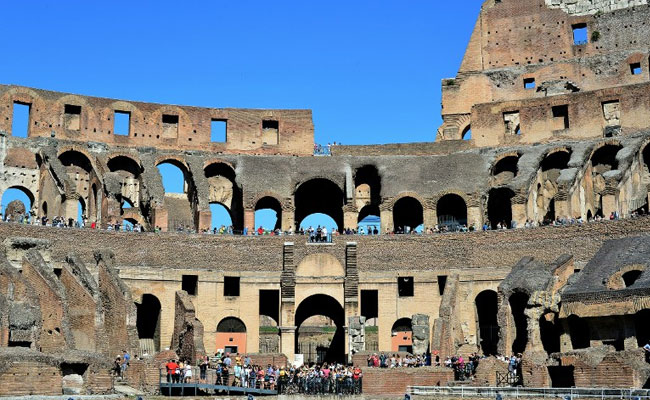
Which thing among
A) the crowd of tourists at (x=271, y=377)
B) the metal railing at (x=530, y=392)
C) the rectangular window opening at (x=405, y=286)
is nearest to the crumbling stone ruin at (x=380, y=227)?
the rectangular window opening at (x=405, y=286)

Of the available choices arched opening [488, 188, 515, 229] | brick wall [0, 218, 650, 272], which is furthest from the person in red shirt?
arched opening [488, 188, 515, 229]

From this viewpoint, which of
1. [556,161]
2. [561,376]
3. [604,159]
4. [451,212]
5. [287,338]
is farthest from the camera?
[451,212]

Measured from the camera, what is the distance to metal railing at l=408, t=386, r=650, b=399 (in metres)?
27.3

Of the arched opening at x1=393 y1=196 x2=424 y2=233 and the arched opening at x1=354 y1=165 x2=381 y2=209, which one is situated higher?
the arched opening at x1=354 y1=165 x2=381 y2=209

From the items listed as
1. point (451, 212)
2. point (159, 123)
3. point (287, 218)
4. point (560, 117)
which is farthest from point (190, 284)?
point (560, 117)

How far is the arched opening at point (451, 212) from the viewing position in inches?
2089

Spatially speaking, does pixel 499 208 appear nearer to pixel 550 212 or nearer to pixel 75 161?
pixel 550 212

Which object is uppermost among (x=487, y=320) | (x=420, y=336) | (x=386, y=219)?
(x=386, y=219)

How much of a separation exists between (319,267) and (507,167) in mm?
14256

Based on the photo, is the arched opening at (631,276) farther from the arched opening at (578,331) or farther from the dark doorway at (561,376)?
the dark doorway at (561,376)

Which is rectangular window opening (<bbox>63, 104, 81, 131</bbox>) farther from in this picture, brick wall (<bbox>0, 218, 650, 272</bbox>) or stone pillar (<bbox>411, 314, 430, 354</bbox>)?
stone pillar (<bbox>411, 314, 430, 354</bbox>)

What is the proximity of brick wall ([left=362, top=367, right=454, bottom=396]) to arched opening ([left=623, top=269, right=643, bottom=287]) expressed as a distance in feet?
29.9

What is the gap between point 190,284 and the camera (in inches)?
1811

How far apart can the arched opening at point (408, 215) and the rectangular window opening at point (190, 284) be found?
553 inches
